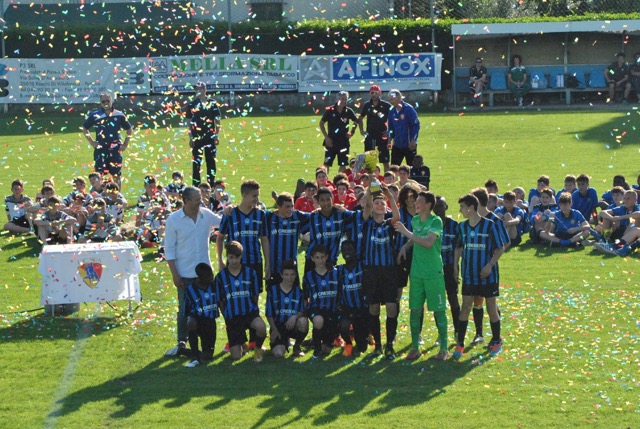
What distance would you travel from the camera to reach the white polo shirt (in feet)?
33.9

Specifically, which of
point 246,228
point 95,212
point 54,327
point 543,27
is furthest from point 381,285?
point 543,27

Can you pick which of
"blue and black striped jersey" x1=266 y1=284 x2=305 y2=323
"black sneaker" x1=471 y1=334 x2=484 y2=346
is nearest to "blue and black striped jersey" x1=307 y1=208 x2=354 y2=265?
"blue and black striped jersey" x1=266 y1=284 x2=305 y2=323

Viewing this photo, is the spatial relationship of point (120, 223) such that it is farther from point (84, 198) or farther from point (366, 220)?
point (366, 220)

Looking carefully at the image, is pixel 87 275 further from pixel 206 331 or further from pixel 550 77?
pixel 550 77

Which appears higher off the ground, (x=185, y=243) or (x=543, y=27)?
(x=543, y=27)

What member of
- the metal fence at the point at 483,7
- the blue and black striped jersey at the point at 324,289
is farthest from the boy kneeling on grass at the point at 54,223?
the metal fence at the point at 483,7

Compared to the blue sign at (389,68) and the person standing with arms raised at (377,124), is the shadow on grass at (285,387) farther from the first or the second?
the blue sign at (389,68)

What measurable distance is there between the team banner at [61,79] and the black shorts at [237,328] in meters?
19.5

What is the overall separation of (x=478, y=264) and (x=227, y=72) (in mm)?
19689

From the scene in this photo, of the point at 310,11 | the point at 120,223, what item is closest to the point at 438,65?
the point at 310,11

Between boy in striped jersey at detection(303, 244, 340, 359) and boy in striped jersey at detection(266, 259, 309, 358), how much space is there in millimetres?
100

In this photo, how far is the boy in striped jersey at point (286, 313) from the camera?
1034 cm

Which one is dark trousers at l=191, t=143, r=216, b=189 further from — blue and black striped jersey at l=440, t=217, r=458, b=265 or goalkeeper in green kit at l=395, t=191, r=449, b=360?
goalkeeper in green kit at l=395, t=191, r=449, b=360

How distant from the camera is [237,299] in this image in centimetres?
1028
